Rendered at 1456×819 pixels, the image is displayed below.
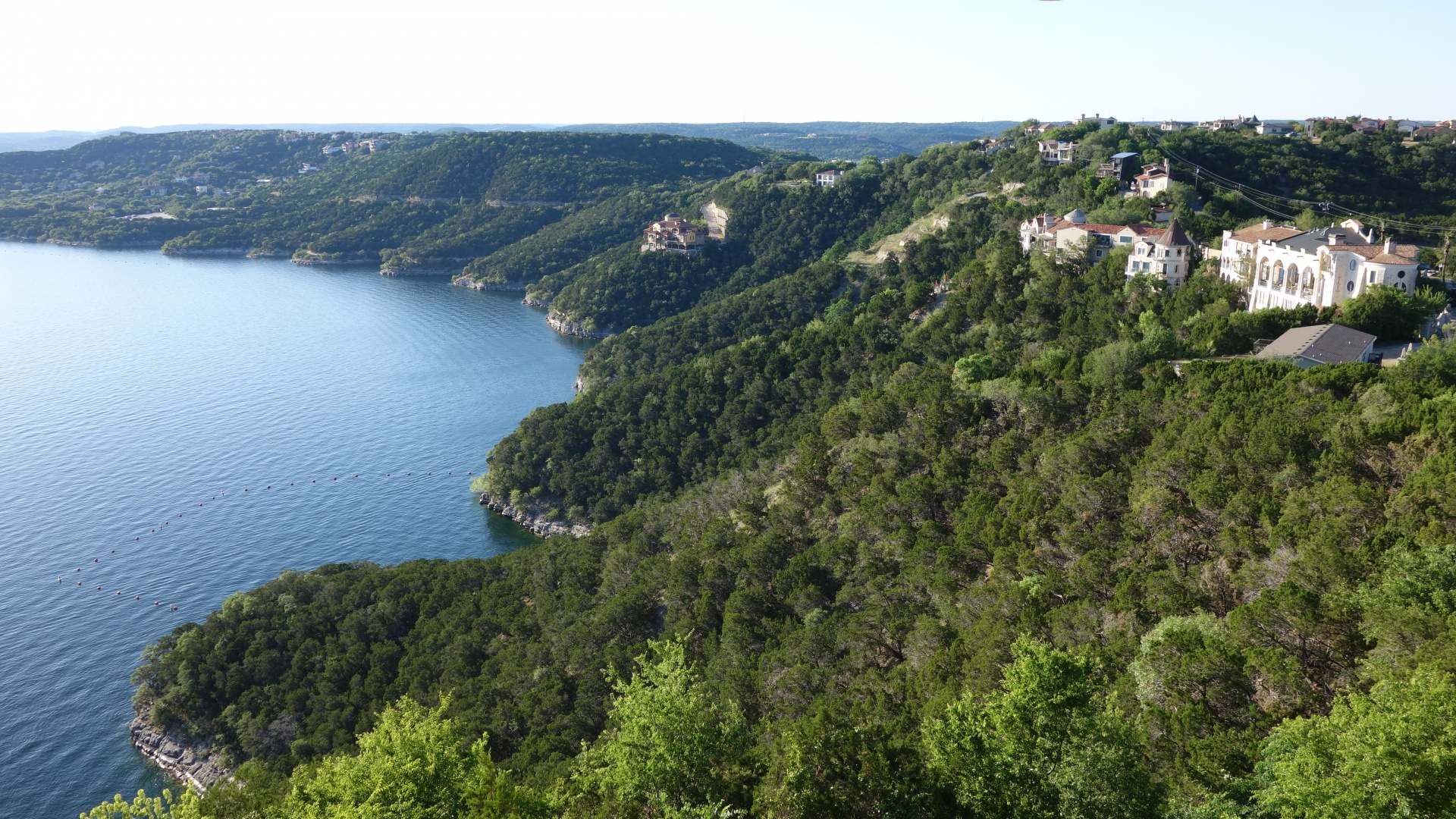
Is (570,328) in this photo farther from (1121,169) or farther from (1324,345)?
(1324,345)

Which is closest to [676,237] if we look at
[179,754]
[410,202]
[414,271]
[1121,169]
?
[414,271]

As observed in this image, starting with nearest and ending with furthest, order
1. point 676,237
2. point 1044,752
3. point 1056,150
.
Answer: point 1044,752 → point 1056,150 → point 676,237

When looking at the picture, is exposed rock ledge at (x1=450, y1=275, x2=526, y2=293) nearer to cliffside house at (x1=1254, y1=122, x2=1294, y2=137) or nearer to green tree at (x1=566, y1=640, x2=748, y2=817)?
cliffside house at (x1=1254, y1=122, x2=1294, y2=137)

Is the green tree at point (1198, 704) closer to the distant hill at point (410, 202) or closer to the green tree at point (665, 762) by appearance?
the green tree at point (665, 762)

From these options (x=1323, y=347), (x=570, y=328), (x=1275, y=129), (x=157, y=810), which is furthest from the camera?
(x=570, y=328)

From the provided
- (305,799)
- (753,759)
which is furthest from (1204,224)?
(305,799)

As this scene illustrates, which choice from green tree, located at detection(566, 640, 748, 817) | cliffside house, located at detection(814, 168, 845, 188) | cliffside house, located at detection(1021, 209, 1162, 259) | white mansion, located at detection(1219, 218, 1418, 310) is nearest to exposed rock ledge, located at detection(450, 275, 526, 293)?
cliffside house, located at detection(814, 168, 845, 188)

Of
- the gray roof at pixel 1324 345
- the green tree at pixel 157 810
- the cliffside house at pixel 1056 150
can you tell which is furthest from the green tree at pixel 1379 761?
the cliffside house at pixel 1056 150

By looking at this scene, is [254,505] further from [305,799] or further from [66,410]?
[305,799]

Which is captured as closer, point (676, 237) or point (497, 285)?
point (676, 237)
